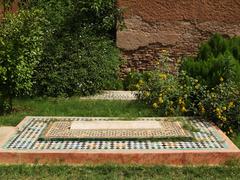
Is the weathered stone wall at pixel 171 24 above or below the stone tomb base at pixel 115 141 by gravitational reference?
above

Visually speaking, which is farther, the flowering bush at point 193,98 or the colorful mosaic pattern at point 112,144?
the flowering bush at point 193,98

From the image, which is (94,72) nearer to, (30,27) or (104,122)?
(30,27)

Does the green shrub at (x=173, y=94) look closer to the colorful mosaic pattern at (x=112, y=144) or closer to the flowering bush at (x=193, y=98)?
the flowering bush at (x=193, y=98)

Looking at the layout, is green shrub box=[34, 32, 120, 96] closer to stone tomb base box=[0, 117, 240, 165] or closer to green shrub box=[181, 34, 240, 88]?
green shrub box=[181, 34, 240, 88]

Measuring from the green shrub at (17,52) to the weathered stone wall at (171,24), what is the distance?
2.57 meters

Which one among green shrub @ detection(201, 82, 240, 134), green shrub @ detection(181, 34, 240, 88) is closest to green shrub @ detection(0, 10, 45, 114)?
green shrub @ detection(181, 34, 240, 88)

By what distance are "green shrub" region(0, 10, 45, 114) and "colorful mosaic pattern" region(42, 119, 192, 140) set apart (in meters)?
1.09

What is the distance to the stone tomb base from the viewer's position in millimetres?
4637

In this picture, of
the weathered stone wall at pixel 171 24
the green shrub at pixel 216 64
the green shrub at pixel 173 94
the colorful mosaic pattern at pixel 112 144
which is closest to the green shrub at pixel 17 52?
the colorful mosaic pattern at pixel 112 144

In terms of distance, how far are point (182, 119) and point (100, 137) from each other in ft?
4.41

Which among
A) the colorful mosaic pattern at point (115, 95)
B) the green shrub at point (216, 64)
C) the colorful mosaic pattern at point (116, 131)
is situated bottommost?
the colorful mosaic pattern at point (115, 95)

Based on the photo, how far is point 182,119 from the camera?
608cm

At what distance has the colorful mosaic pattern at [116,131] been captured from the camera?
16.9 ft

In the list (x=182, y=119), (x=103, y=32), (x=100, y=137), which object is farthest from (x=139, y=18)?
(x=100, y=137)
